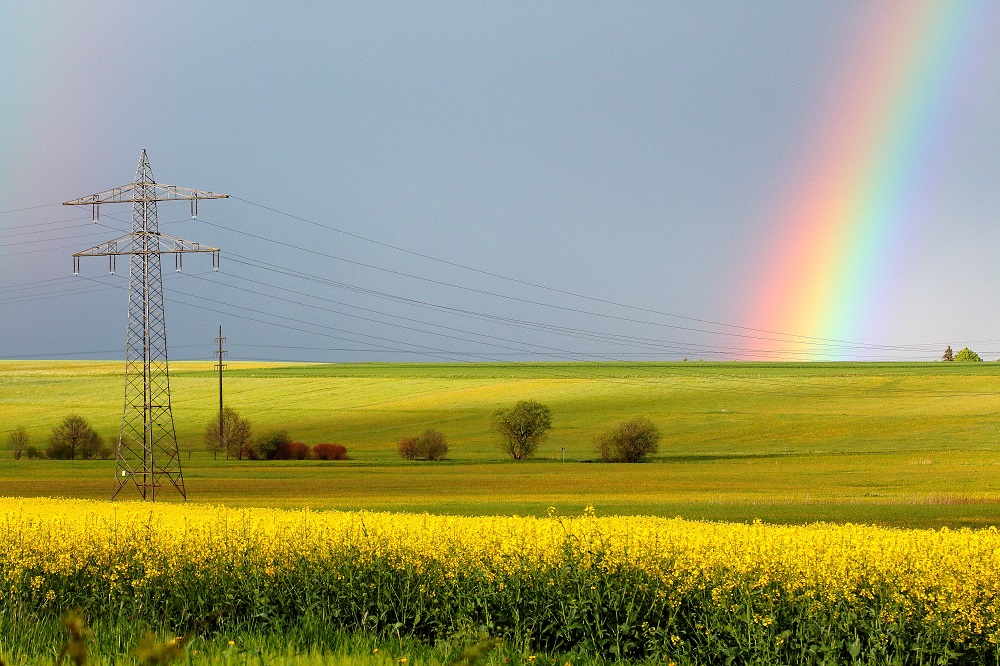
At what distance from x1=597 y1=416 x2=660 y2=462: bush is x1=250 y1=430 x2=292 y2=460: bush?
2901 cm

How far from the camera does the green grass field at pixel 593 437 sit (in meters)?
46.7

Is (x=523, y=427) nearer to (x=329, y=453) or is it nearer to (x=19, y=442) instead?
(x=329, y=453)

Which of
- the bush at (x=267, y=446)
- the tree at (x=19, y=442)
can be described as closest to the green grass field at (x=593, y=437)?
the bush at (x=267, y=446)

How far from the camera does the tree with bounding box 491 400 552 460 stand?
8938cm

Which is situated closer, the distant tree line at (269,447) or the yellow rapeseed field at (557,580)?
the yellow rapeseed field at (557,580)

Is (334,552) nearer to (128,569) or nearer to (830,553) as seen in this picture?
(128,569)

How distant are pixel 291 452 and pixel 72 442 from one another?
20048 mm

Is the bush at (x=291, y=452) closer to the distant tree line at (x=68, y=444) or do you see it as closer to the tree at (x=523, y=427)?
the distant tree line at (x=68, y=444)

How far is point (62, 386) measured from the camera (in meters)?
145

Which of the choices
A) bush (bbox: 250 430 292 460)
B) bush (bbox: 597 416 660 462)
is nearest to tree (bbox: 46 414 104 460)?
bush (bbox: 250 430 292 460)

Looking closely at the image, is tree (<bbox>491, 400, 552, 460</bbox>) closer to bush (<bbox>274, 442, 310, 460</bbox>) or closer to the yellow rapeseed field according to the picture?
A: bush (<bbox>274, 442, 310, 460</bbox>)

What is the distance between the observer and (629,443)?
84312mm

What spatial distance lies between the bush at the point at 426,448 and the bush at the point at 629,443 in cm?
1383

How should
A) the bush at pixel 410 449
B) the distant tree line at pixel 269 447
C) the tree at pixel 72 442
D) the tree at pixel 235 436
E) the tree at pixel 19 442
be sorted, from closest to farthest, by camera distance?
the bush at pixel 410 449
the distant tree line at pixel 269 447
the tree at pixel 72 442
the tree at pixel 19 442
the tree at pixel 235 436
